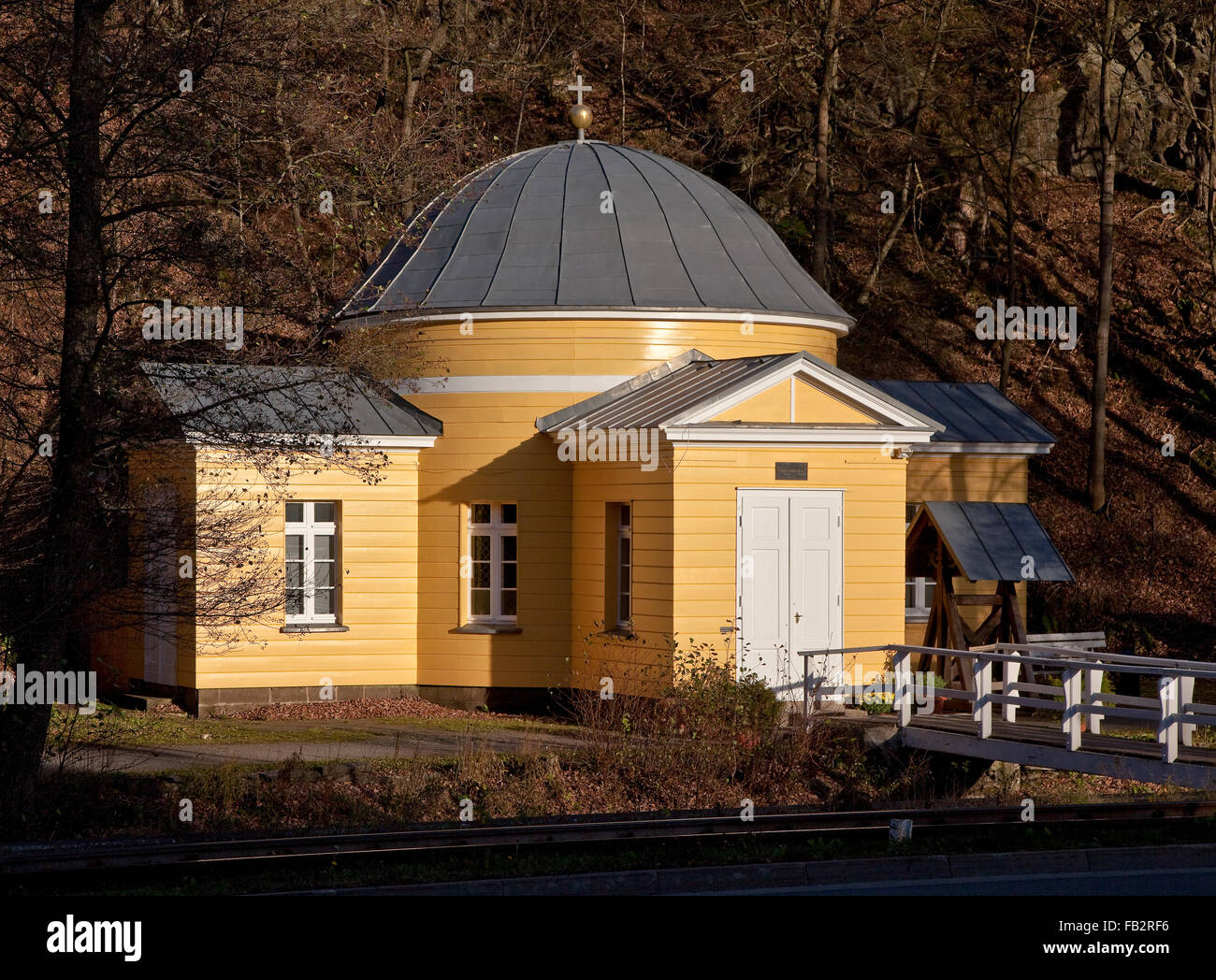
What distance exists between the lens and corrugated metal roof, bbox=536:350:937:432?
18000 mm

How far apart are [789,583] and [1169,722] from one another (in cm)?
549

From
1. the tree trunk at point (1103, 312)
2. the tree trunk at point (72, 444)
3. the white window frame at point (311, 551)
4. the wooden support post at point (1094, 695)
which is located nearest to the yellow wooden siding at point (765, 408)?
the wooden support post at point (1094, 695)

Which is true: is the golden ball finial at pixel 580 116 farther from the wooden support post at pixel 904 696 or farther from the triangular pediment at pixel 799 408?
the wooden support post at pixel 904 696

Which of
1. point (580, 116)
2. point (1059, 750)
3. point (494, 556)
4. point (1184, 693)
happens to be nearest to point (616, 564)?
point (494, 556)

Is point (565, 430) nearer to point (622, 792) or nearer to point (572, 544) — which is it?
point (572, 544)

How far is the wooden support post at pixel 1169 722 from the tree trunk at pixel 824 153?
18.9m

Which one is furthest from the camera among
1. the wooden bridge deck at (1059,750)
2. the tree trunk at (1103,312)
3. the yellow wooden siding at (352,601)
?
the tree trunk at (1103,312)

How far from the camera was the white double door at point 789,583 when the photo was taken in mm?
17953

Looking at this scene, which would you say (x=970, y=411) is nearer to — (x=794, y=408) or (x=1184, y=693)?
(x=794, y=408)

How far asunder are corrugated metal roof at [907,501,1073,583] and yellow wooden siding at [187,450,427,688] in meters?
6.86

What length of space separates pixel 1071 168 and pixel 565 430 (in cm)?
2380

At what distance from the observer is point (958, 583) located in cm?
2284

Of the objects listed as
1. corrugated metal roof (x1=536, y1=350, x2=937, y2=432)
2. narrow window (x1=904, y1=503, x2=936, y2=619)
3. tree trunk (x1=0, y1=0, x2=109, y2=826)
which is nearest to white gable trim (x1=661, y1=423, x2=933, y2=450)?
corrugated metal roof (x1=536, y1=350, x2=937, y2=432)

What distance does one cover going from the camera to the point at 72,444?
12.7 metres
